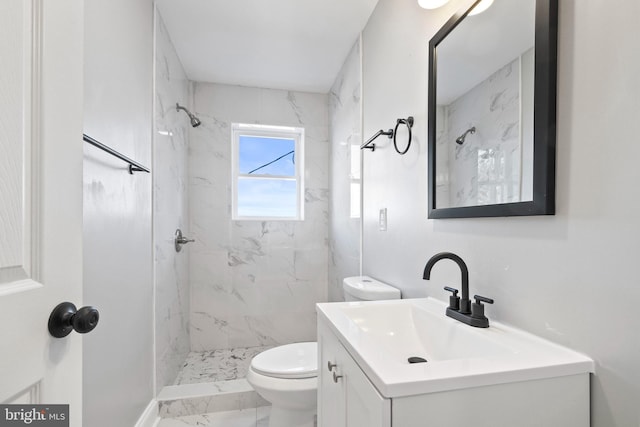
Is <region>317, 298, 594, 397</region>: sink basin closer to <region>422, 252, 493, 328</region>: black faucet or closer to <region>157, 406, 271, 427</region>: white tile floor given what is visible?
<region>422, 252, 493, 328</region>: black faucet

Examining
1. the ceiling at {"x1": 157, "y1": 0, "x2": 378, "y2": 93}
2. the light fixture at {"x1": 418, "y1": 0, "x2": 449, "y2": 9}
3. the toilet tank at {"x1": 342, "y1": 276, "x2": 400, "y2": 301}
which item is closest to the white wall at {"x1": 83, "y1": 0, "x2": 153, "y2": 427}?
the ceiling at {"x1": 157, "y1": 0, "x2": 378, "y2": 93}

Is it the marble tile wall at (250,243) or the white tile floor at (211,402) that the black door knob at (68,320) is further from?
the marble tile wall at (250,243)

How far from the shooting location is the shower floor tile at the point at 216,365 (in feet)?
7.12

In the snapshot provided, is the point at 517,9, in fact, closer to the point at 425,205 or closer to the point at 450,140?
the point at 450,140

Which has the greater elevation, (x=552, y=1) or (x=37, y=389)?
(x=552, y=1)

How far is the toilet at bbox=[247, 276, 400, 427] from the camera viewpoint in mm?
1457

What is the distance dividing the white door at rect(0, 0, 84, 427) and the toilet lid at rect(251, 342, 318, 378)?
3.15 feet

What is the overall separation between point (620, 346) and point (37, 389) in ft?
3.57

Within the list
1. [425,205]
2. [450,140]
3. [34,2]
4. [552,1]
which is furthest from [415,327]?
[34,2]

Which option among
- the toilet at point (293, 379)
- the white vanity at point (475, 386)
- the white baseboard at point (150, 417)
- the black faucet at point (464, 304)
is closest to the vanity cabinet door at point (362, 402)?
the white vanity at point (475, 386)

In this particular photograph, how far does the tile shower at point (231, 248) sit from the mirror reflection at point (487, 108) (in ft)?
5.87

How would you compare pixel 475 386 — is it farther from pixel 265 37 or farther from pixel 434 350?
pixel 265 37

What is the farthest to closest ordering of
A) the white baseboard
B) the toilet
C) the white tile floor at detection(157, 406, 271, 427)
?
the white tile floor at detection(157, 406, 271, 427) → the white baseboard → the toilet

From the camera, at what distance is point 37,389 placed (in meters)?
0.53
